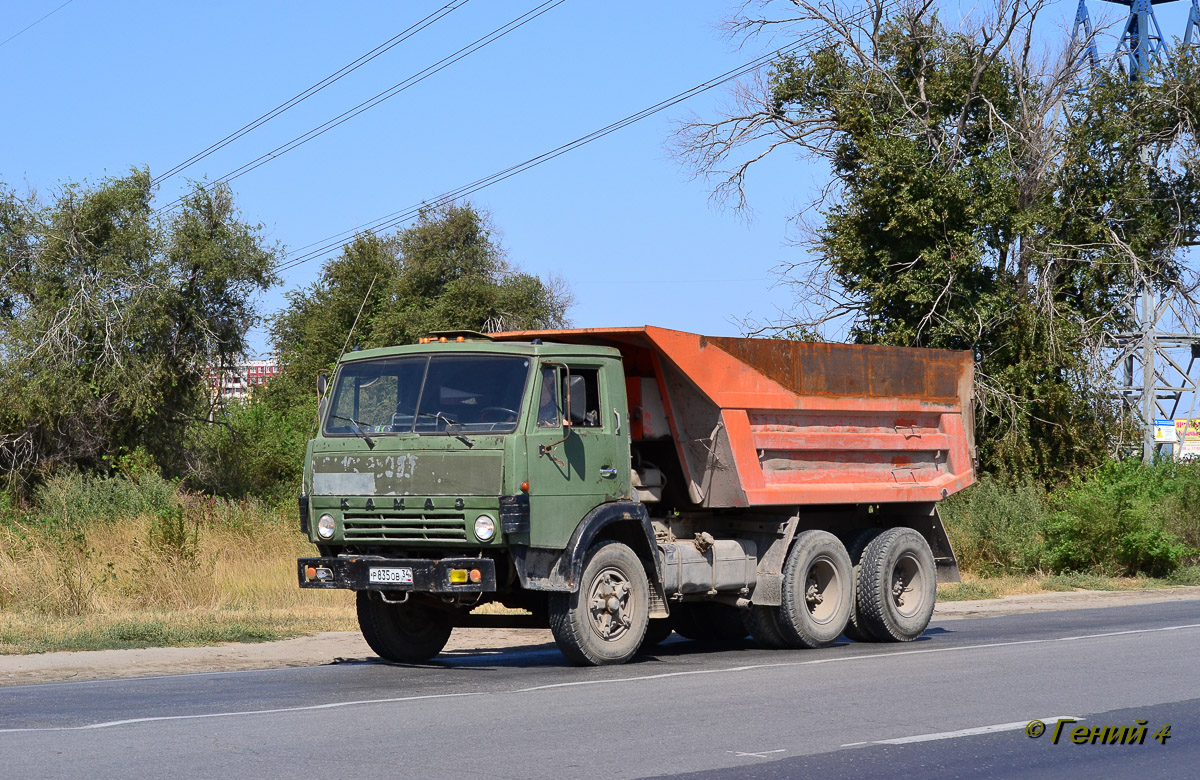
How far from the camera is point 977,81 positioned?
2733cm

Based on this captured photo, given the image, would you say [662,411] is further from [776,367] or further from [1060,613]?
[1060,613]

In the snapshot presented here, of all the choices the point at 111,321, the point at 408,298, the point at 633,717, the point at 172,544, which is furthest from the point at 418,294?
the point at 633,717

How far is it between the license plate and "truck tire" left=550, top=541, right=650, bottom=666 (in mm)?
1210

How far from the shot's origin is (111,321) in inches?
984

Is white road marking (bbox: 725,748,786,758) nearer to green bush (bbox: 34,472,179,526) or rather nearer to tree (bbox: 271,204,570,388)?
green bush (bbox: 34,472,179,526)

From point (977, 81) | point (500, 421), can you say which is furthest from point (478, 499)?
point (977, 81)

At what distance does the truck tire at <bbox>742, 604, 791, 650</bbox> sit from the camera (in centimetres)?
1279

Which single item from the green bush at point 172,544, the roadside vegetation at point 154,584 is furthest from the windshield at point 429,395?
the green bush at point 172,544

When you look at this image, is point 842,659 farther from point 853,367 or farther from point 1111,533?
point 1111,533

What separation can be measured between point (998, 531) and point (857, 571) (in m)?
11.3

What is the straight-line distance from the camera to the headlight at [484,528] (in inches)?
398

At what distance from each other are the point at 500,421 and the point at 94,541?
9.52 meters

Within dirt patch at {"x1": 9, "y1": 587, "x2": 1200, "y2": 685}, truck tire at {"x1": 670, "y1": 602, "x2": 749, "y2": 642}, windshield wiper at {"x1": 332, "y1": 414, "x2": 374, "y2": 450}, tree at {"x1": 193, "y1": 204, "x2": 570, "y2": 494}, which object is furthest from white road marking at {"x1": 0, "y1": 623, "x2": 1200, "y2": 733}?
tree at {"x1": 193, "y1": 204, "x2": 570, "y2": 494}

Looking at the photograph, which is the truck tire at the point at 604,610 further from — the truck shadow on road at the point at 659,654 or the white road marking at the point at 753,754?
the white road marking at the point at 753,754
